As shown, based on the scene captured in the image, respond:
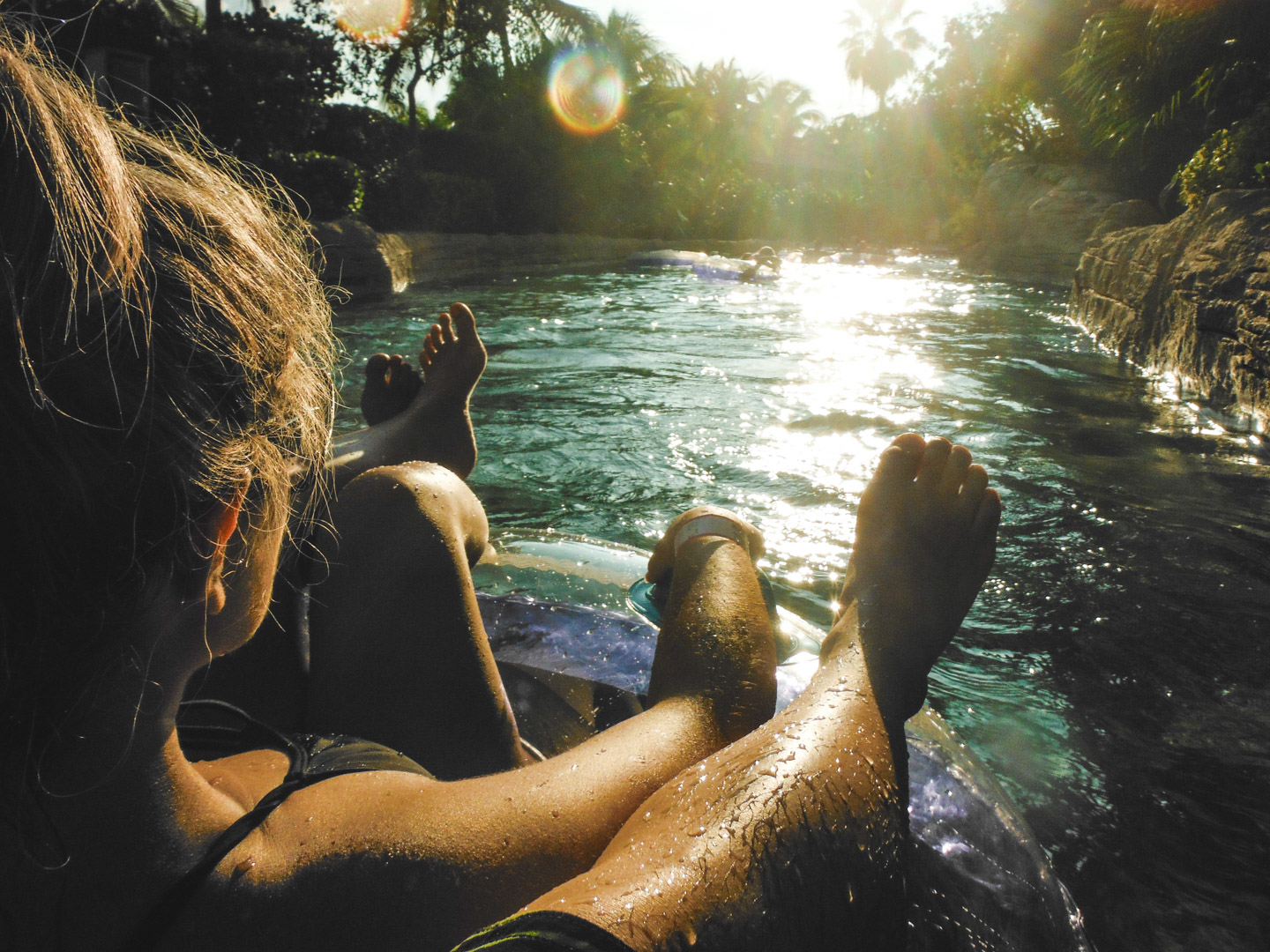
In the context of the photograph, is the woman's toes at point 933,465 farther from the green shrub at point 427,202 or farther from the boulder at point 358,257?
the green shrub at point 427,202

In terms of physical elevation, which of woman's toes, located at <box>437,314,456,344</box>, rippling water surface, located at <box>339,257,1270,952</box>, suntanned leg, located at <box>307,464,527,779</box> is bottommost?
rippling water surface, located at <box>339,257,1270,952</box>

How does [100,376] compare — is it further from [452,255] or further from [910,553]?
[452,255]

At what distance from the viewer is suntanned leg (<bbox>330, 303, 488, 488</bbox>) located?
203cm

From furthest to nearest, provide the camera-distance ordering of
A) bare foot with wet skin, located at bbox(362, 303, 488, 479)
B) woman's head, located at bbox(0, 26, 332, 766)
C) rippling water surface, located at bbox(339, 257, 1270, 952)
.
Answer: bare foot with wet skin, located at bbox(362, 303, 488, 479) < rippling water surface, located at bbox(339, 257, 1270, 952) < woman's head, located at bbox(0, 26, 332, 766)

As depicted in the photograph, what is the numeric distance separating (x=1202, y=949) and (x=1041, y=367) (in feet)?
17.4

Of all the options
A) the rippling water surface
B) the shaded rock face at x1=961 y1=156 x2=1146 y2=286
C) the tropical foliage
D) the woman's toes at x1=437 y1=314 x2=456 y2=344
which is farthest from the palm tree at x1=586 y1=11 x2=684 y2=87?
the woman's toes at x1=437 y1=314 x2=456 y2=344

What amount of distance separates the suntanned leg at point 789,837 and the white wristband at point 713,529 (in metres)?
0.30

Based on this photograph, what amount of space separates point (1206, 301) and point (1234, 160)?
10.1ft

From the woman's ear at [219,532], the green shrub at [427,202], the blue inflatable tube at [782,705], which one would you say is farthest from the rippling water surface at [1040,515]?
the green shrub at [427,202]

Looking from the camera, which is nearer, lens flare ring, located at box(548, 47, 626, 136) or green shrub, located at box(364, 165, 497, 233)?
green shrub, located at box(364, 165, 497, 233)

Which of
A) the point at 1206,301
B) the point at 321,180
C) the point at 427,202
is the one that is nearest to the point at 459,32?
the point at 427,202

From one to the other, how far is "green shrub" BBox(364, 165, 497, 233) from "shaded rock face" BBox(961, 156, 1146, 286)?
10691mm

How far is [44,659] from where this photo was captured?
0.53 meters

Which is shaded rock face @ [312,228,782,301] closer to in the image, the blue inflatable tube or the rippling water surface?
the rippling water surface
